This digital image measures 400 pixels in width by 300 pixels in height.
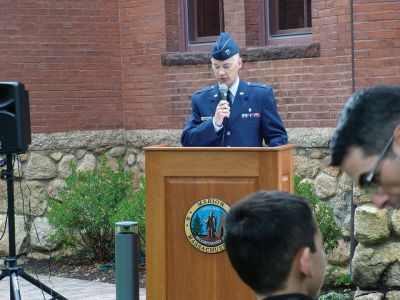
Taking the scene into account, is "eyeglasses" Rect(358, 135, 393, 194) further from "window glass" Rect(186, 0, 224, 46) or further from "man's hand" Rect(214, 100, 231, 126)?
"window glass" Rect(186, 0, 224, 46)

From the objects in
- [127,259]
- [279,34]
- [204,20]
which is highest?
[204,20]

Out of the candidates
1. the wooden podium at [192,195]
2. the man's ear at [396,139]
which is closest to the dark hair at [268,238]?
the man's ear at [396,139]

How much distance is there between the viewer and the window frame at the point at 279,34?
9.87 meters

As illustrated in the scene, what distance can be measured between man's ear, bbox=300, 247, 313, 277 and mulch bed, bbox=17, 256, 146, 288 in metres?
6.70

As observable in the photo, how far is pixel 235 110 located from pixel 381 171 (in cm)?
438

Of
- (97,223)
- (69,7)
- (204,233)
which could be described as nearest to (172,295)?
(204,233)

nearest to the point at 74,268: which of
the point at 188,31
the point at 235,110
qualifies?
the point at 188,31

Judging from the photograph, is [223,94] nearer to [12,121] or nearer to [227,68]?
[227,68]

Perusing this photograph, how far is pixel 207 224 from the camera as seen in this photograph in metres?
6.52

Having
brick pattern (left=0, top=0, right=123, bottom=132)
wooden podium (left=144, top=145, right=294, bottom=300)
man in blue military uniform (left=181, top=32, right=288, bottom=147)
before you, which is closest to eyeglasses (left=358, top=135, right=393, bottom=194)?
wooden podium (left=144, top=145, right=294, bottom=300)

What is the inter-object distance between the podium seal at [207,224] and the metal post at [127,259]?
94 centimetres

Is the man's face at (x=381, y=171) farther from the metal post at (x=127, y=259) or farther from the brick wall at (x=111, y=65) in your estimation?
the brick wall at (x=111, y=65)

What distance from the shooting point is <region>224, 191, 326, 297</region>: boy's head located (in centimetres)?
296

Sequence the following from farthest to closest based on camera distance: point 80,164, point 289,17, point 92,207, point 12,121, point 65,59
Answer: point 80,164, point 65,59, point 92,207, point 289,17, point 12,121
